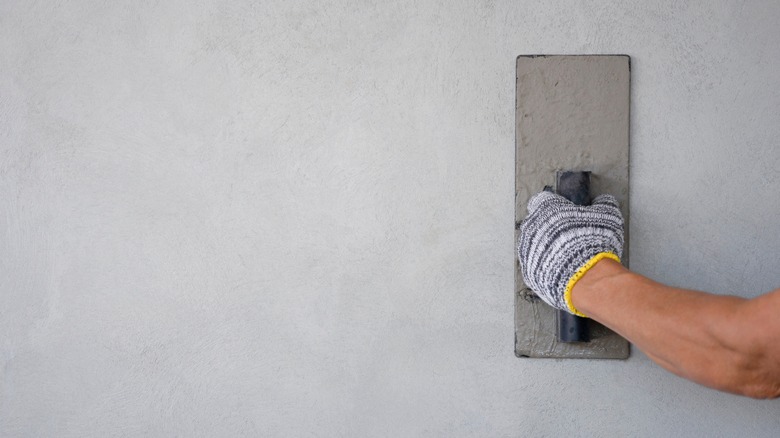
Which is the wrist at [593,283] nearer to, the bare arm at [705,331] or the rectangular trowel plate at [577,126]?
the bare arm at [705,331]

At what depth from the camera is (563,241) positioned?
0.85 m

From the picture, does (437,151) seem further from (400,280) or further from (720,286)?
(720,286)

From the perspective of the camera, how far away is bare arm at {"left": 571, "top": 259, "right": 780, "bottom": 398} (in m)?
0.60

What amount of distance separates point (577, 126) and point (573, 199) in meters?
0.13

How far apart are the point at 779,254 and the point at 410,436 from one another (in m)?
0.70

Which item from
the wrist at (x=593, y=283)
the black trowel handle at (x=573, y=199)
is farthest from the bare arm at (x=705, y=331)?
the black trowel handle at (x=573, y=199)

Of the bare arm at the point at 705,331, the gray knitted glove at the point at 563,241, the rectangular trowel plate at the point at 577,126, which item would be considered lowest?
the bare arm at the point at 705,331

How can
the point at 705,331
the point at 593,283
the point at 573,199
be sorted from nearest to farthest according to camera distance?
the point at 705,331, the point at 593,283, the point at 573,199

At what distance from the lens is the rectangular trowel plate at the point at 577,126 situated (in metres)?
0.97

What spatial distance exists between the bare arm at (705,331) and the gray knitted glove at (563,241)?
0.08m

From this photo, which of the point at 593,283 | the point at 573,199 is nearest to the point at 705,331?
the point at 593,283

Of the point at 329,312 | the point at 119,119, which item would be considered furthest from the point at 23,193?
the point at 329,312

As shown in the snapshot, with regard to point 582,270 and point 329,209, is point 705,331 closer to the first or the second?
point 582,270

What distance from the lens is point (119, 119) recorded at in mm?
1047
